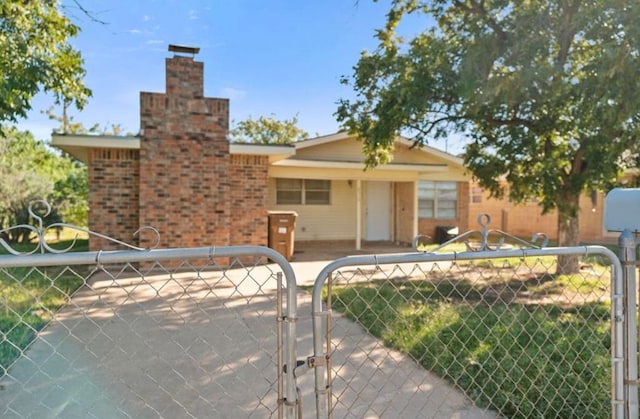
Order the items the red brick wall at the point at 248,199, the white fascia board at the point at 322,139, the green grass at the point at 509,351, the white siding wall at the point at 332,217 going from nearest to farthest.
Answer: the green grass at the point at 509,351, the red brick wall at the point at 248,199, the white fascia board at the point at 322,139, the white siding wall at the point at 332,217

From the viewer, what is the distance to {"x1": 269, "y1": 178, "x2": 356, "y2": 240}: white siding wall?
15309 millimetres

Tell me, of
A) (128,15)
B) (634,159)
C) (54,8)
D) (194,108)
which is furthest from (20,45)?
(634,159)

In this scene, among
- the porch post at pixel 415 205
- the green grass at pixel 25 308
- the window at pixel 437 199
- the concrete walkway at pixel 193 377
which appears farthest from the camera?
the window at pixel 437 199

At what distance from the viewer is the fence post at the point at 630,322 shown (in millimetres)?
2221

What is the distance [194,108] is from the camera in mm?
9719

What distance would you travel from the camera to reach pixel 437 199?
55.3 ft

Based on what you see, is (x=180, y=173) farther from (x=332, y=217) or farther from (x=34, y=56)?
(x=332, y=217)

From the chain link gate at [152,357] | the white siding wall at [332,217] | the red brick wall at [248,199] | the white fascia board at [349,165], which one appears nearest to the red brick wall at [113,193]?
the red brick wall at [248,199]

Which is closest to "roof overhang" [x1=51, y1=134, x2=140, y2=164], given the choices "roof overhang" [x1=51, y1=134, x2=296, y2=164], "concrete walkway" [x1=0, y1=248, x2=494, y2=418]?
"roof overhang" [x1=51, y1=134, x2=296, y2=164]

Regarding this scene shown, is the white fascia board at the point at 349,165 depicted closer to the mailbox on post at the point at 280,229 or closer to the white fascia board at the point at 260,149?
the white fascia board at the point at 260,149

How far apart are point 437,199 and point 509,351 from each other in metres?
13.0

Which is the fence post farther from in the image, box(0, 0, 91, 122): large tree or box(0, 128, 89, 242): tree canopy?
box(0, 128, 89, 242): tree canopy

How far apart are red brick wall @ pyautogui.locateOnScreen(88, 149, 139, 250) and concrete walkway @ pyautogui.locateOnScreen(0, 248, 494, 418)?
15.6 feet

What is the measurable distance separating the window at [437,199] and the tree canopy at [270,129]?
652 inches
